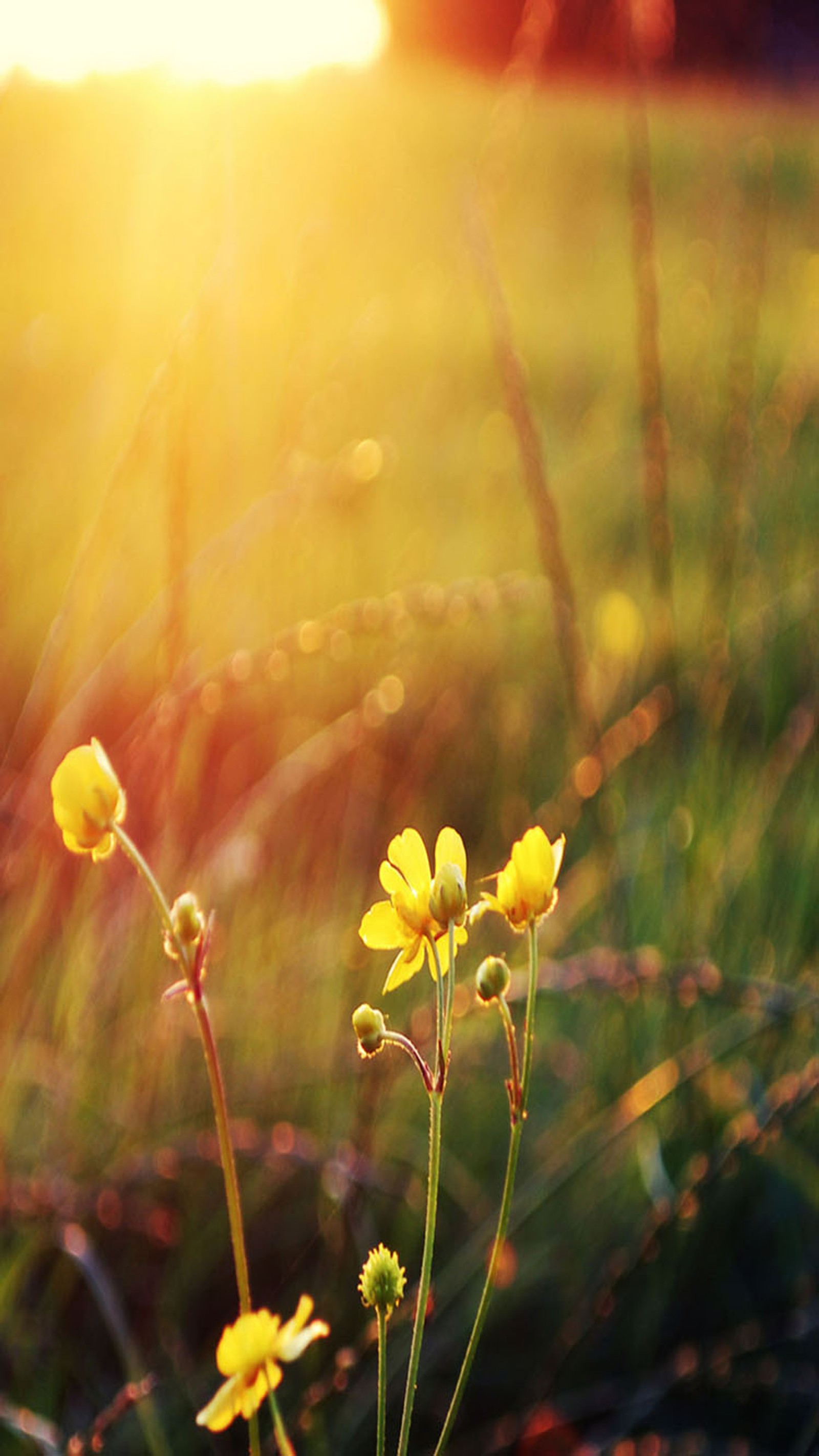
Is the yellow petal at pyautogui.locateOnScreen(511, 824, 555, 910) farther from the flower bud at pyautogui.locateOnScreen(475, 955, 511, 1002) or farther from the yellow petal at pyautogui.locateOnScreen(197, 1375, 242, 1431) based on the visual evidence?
the yellow petal at pyautogui.locateOnScreen(197, 1375, 242, 1431)

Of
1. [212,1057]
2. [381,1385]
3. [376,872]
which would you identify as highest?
[212,1057]

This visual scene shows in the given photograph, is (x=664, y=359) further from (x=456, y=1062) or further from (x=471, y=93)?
(x=456, y=1062)

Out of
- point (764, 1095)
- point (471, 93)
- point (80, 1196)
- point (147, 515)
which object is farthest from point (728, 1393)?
point (471, 93)

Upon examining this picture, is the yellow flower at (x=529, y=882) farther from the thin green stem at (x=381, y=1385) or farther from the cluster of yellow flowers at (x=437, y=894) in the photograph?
the thin green stem at (x=381, y=1385)

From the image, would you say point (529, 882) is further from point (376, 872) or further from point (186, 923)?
point (376, 872)

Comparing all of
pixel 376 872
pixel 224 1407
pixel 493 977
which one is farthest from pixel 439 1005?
pixel 376 872

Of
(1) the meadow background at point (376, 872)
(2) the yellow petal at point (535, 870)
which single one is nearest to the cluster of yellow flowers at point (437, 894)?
(2) the yellow petal at point (535, 870)
